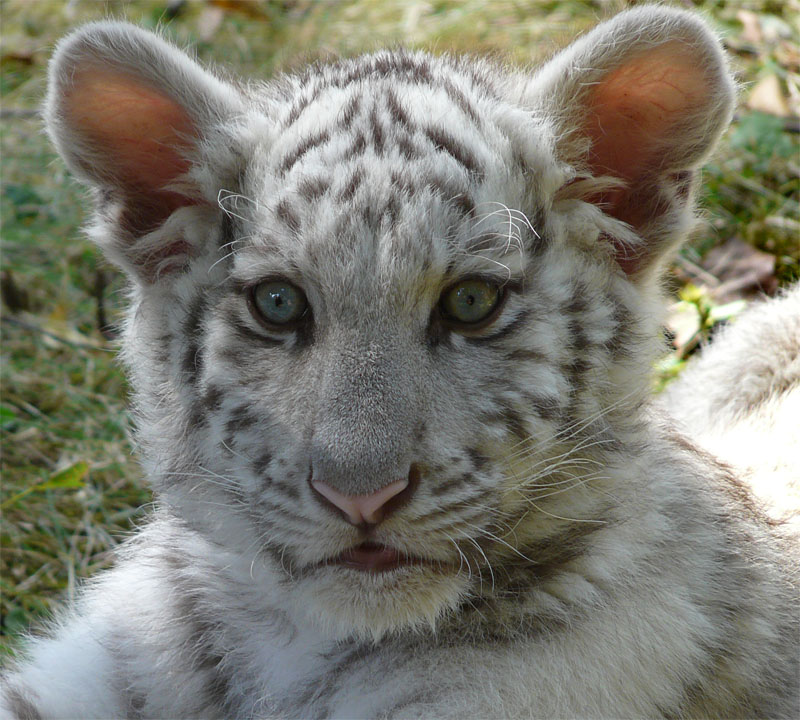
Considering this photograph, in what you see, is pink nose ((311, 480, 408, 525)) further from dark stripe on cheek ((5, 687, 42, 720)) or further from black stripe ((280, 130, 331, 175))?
dark stripe on cheek ((5, 687, 42, 720))

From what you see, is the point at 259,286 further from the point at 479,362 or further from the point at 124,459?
the point at 124,459

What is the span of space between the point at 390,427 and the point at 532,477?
0.47 metres

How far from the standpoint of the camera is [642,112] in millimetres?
3061

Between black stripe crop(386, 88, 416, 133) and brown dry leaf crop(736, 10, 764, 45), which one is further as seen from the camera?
brown dry leaf crop(736, 10, 764, 45)

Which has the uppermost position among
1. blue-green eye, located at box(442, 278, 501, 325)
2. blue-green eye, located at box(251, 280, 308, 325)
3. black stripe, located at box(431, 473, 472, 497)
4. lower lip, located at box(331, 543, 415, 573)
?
blue-green eye, located at box(442, 278, 501, 325)

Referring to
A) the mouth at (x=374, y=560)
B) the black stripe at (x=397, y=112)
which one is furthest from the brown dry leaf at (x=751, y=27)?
the mouth at (x=374, y=560)

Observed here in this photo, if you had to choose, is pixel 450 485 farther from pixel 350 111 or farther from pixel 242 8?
pixel 242 8

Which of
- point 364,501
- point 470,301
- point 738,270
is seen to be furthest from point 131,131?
point 738,270

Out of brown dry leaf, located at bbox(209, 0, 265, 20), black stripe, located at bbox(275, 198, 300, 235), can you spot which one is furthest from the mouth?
brown dry leaf, located at bbox(209, 0, 265, 20)

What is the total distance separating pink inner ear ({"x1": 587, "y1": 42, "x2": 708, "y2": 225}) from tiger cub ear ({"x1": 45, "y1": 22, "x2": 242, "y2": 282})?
1.08m

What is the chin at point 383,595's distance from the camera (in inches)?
106

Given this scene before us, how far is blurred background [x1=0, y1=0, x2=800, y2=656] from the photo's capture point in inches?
183

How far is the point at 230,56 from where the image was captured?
7824mm

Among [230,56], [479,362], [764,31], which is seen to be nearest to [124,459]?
[479,362]
